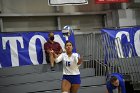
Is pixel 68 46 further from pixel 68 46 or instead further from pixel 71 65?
pixel 71 65

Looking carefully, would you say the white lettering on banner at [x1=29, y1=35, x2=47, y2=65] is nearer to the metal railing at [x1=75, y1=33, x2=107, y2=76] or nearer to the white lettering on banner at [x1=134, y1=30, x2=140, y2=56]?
the metal railing at [x1=75, y1=33, x2=107, y2=76]

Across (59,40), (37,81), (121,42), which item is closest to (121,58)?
(121,42)

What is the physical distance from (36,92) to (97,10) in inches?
236

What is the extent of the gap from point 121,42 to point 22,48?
3558 mm

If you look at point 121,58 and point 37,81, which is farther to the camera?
point 121,58

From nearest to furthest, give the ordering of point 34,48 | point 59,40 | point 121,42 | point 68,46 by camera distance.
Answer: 1. point 68,46
2. point 34,48
3. point 121,42
4. point 59,40

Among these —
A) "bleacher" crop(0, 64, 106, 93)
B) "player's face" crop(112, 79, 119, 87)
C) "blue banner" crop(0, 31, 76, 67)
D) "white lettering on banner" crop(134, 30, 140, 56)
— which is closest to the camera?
"player's face" crop(112, 79, 119, 87)

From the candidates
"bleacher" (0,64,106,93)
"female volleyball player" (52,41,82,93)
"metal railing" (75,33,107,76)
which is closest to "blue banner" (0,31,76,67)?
"bleacher" (0,64,106,93)

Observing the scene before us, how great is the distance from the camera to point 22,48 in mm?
10383

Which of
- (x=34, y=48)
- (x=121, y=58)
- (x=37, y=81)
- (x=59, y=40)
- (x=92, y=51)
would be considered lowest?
(x=37, y=81)

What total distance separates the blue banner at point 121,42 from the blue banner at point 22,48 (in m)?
1.72

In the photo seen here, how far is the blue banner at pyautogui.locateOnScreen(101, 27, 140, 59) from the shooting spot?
10.2 metres

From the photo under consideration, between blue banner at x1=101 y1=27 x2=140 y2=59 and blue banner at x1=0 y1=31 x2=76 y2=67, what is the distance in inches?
67.9

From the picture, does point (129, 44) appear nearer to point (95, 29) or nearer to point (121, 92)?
point (95, 29)
